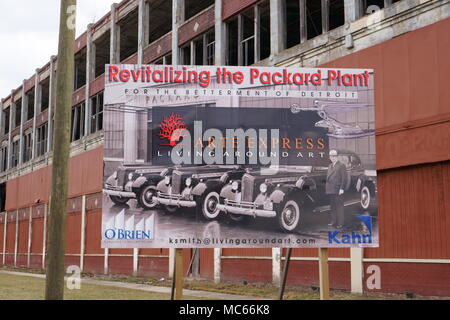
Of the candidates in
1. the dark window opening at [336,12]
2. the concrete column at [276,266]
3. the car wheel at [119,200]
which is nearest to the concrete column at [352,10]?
the dark window opening at [336,12]

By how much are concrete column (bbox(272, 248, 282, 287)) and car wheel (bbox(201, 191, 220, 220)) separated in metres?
11.4

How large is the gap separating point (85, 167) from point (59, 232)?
2756cm

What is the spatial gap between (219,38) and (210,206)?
17.2 m

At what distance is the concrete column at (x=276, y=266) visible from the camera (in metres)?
20.3

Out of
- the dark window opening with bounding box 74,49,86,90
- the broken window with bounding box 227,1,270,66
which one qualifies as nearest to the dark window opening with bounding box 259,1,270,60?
the broken window with bounding box 227,1,270,66

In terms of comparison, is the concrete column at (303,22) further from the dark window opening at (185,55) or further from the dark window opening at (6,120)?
the dark window opening at (6,120)

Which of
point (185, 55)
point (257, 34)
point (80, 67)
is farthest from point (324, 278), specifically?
point (80, 67)

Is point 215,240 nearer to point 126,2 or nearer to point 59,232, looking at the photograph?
point 59,232

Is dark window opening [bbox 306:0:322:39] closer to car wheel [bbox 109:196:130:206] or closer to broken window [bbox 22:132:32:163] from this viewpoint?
car wheel [bbox 109:196:130:206]

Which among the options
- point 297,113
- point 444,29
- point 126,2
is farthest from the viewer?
point 126,2

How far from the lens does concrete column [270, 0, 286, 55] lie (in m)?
22.0
